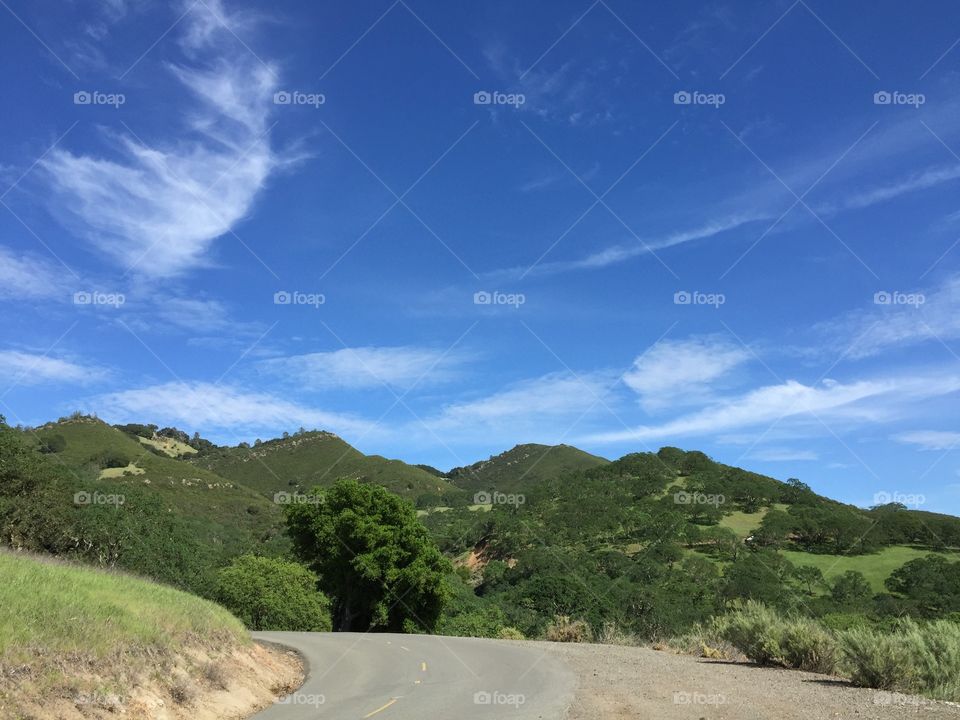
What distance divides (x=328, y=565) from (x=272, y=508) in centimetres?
9648

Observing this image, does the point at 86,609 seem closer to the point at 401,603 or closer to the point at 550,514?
the point at 401,603

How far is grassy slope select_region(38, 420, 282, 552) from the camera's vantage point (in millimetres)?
103875

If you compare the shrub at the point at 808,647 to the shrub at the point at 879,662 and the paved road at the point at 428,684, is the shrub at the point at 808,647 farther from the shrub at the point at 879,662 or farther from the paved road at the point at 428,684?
the paved road at the point at 428,684

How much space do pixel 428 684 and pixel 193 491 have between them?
412 feet

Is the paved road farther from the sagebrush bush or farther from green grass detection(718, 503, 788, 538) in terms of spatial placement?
green grass detection(718, 503, 788, 538)

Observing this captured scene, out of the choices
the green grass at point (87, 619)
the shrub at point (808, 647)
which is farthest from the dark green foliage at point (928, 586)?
the green grass at point (87, 619)
